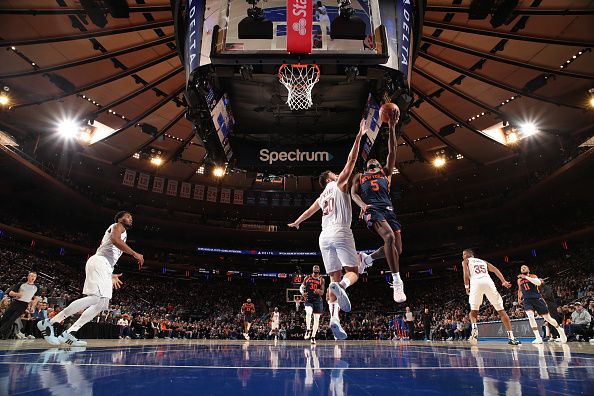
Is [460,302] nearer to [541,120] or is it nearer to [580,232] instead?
[580,232]

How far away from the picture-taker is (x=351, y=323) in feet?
90.5

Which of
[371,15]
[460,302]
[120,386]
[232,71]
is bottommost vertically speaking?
[120,386]

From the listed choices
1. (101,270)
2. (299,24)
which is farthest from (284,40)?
(101,270)

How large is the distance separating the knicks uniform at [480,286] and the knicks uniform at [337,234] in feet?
18.0

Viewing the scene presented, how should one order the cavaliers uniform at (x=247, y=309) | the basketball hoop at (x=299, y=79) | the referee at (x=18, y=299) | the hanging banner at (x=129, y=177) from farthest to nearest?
1. the hanging banner at (x=129, y=177)
2. the cavaliers uniform at (x=247, y=309)
3. the referee at (x=18, y=299)
4. the basketball hoop at (x=299, y=79)

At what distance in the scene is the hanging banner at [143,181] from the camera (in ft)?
97.1

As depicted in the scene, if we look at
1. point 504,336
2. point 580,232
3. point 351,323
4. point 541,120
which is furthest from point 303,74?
point 580,232

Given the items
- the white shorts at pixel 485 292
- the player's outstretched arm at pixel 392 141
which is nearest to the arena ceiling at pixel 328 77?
the player's outstretched arm at pixel 392 141

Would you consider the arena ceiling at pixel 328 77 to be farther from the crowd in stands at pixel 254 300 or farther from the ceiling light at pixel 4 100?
the crowd in stands at pixel 254 300

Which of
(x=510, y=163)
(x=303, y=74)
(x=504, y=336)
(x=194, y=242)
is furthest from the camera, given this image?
(x=194, y=242)

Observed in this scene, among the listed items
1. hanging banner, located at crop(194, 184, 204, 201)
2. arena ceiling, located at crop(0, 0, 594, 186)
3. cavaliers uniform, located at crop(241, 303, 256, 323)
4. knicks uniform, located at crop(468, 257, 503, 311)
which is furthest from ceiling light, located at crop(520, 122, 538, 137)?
hanging banner, located at crop(194, 184, 204, 201)

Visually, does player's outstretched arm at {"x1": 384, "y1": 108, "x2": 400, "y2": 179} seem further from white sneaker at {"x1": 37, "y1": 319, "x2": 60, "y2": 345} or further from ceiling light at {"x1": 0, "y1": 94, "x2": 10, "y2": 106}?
ceiling light at {"x1": 0, "y1": 94, "x2": 10, "y2": 106}

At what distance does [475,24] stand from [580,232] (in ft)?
64.4

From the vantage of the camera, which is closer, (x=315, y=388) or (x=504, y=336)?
(x=315, y=388)
